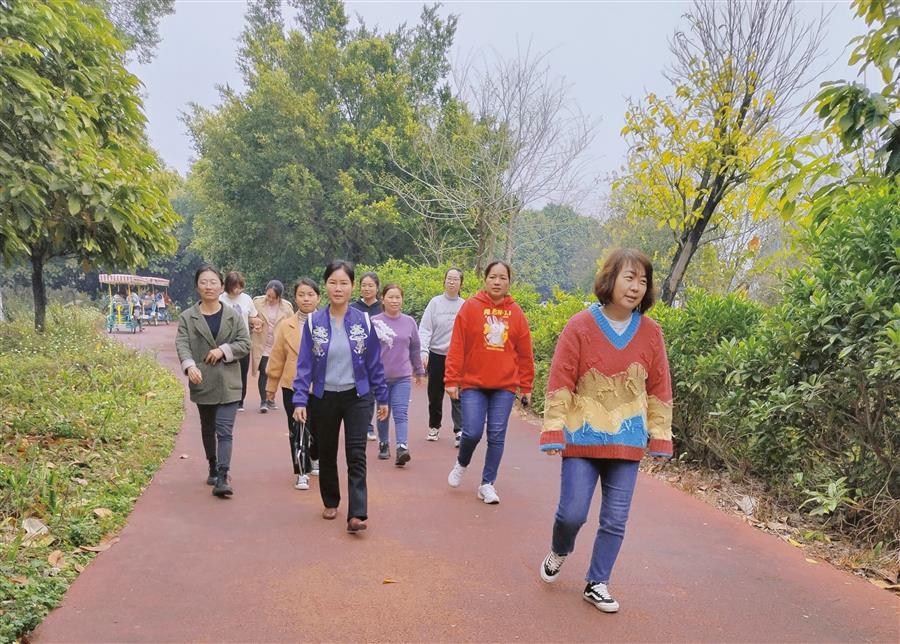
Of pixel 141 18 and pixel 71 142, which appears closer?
pixel 71 142

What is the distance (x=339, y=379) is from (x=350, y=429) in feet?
1.15

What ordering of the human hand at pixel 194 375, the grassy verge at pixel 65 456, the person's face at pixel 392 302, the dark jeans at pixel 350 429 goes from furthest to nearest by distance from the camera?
the person's face at pixel 392 302
the human hand at pixel 194 375
the dark jeans at pixel 350 429
the grassy verge at pixel 65 456

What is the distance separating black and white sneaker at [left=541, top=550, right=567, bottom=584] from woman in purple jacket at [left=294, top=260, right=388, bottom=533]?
4.31 feet

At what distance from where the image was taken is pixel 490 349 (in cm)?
488

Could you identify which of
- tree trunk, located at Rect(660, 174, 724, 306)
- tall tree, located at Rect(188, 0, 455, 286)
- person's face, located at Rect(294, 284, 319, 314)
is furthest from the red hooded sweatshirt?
tall tree, located at Rect(188, 0, 455, 286)

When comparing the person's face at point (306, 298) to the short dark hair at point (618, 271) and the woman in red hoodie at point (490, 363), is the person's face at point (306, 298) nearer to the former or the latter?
the woman in red hoodie at point (490, 363)

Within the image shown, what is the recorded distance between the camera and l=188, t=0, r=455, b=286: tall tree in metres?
22.4

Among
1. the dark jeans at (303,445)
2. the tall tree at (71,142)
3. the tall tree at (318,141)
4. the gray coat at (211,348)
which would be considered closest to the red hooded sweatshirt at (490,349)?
the dark jeans at (303,445)

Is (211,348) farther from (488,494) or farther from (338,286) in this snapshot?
(488,494)

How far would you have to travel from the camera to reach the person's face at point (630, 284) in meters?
3.10

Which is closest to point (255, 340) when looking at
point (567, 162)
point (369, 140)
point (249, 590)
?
point (249, 590)

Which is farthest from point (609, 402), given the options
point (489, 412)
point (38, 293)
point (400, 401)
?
point (38, 293)

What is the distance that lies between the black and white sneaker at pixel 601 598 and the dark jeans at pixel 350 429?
1609mm

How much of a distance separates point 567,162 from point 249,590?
12335 millimetres
